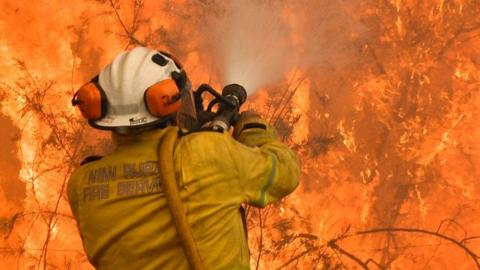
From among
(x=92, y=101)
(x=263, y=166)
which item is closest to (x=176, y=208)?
(x=263, y=166)

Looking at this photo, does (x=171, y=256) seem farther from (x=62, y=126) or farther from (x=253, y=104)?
(x=62, y=126)

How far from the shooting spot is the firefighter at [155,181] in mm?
1573

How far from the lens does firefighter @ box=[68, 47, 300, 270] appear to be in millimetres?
1573

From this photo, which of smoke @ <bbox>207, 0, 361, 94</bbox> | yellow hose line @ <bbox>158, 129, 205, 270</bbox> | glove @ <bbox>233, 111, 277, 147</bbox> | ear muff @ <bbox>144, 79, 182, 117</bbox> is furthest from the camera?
smoke @ <bbox>207, 0, 361, 94</bbox>

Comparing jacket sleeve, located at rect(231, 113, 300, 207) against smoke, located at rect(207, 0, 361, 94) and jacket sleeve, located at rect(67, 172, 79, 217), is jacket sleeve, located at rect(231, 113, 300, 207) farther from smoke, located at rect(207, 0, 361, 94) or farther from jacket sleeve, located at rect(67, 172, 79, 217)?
smoke, located at rect(207, 0, 361, 94)

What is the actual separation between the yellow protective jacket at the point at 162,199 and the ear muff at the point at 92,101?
0.39 ft

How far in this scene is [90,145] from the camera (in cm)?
310

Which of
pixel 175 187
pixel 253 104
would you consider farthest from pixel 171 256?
pixel 253 104

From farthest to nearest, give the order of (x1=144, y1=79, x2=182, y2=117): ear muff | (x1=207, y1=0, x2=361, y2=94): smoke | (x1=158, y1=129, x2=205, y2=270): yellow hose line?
(x1=207, y1=0, x2=361, y2=94): smoke → (x1=144, y1=79, x2=182, y2=117): ear muff → (x1=158, y1=129, x2=205, y2=270): yellow hose line

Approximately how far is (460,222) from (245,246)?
5.66 feet

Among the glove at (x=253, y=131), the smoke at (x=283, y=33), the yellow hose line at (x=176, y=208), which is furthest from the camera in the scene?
the smoke at (x=283, y=33)

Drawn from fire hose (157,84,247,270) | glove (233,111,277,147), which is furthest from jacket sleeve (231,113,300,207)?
fire hose (157,84,247,270)

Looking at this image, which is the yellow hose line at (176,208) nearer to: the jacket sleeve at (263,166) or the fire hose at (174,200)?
the fire hose at (174,200)

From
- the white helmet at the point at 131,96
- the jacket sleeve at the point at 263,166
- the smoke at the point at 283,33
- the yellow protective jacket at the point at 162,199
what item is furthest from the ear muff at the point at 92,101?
the smoke at the point at 283,33
